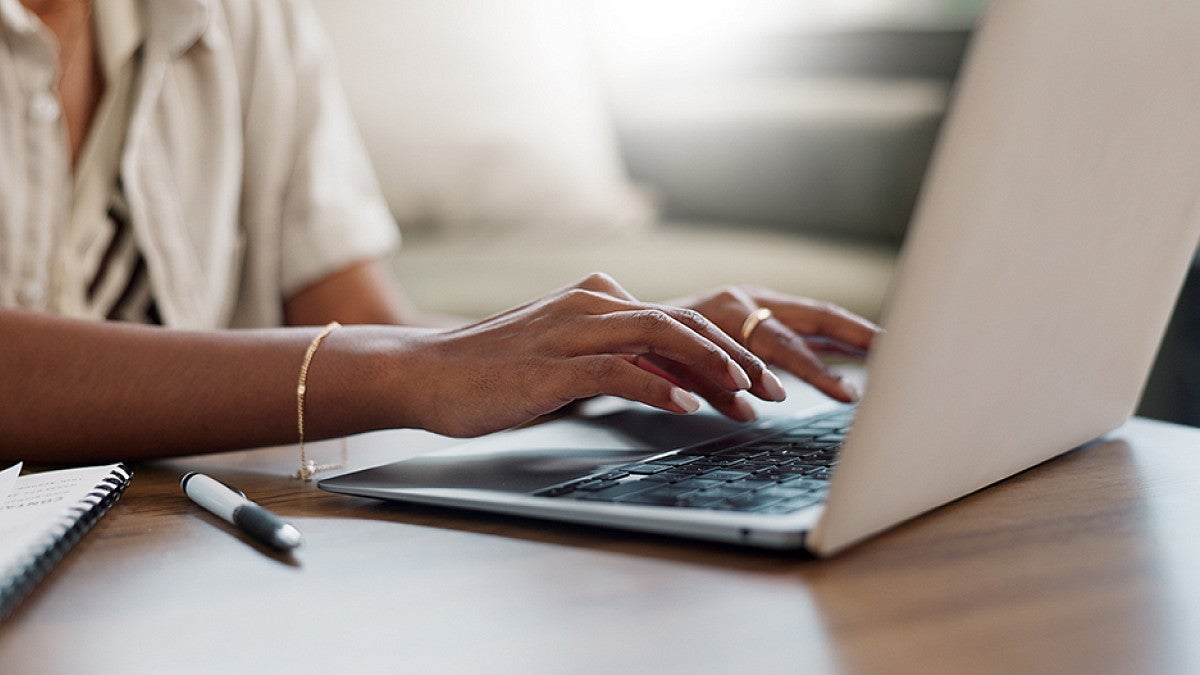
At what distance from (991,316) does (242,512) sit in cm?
31

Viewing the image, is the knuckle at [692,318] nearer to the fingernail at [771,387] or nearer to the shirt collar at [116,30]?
the fingernail at [771,387]

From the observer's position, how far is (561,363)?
600mm

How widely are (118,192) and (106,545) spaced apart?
1.91 feet

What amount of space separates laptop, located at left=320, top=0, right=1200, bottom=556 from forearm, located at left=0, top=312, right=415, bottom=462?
77 mm

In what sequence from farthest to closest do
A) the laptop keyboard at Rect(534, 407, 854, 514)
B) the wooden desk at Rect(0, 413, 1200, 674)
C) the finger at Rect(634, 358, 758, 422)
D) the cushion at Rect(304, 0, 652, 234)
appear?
the cushion at Rect(304, 0, 652, 234) → the finger at Rect(634, 358, 758, 422) → the laptop keyboard at Rect(534, 407, 854, 514) → the wooden desk at Rect(0, 413, 1200, 674)

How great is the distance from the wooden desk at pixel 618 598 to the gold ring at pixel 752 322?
0.89 ft

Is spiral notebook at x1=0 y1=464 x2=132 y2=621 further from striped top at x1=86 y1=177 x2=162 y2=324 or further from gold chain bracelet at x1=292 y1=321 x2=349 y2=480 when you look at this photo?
striped top at x1=86 y1=177 x2=162 y2=324

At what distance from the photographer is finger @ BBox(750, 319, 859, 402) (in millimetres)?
751

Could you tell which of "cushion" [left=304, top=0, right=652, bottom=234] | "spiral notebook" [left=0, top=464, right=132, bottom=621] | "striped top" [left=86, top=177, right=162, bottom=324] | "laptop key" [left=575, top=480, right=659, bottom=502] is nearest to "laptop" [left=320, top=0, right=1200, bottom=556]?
"laptop key" [left=575, top=480, right=659, bottom=502]

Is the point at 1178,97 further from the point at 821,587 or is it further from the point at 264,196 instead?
the point at 264,196

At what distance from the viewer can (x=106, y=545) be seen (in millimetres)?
500

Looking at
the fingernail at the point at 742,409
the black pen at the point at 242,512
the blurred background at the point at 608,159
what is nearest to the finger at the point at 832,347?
the fingernail at the point at 742,409

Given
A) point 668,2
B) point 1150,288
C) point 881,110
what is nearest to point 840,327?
point 1150,288

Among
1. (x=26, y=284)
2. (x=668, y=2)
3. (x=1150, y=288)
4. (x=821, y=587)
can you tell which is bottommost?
(x=26, y=284)
